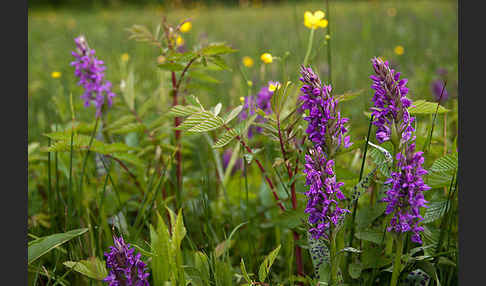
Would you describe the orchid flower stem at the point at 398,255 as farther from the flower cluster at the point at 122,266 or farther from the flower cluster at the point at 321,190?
the flower cluster at the point at 122,266

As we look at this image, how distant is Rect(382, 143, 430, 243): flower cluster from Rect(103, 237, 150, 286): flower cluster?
0.54 metres

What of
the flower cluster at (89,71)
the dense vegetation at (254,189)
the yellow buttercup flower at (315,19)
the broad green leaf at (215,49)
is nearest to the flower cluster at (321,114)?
the dense vegetation at (254,189)

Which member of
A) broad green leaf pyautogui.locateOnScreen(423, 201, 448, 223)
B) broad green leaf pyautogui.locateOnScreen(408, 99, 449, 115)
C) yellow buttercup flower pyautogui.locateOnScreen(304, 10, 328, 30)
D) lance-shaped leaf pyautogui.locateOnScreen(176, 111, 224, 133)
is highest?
yellow buttercup flower pyautogui.locateOnScreen(304, 10, 328, 30)

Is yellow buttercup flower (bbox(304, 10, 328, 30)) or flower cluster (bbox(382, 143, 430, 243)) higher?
yellow buttercup flower (bbox(304, 10, 328, 30))

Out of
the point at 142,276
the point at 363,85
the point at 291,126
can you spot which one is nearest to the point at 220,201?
the point at 291,126

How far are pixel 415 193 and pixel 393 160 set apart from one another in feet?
0.26

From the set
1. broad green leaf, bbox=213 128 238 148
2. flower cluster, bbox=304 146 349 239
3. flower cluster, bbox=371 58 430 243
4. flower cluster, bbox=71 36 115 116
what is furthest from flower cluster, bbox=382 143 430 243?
flower cluster, bbox=71 36 115 116

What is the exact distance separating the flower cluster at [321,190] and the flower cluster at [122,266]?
393 mm

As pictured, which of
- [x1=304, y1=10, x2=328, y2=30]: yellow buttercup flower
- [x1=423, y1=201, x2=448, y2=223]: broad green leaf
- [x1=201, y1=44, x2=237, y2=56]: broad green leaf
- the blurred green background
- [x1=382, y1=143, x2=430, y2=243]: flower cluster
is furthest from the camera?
the blurred green background

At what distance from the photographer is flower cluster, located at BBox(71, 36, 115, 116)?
1.52 metres

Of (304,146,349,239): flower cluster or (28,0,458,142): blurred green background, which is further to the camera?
(28,0,458,142): blurred green background

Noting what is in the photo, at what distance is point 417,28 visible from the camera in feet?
16.9

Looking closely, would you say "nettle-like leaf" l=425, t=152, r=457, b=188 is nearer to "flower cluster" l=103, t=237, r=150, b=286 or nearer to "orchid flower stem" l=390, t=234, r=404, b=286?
"orchid flower stem" l=390, t=234, r=404, b=286

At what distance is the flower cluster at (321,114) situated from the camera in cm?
90
